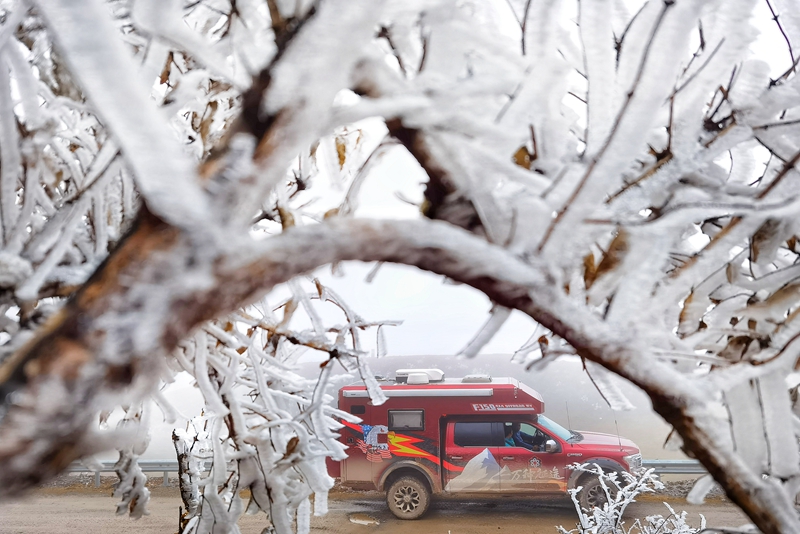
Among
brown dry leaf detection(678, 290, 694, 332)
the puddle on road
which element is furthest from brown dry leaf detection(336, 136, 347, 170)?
the puddle on road

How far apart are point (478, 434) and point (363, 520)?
8.78ft

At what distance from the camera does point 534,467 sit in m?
7.75

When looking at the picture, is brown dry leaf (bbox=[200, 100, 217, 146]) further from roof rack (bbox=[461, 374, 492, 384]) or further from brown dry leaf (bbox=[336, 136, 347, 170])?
roof rack (bbox=[461, 374, 492, 384])

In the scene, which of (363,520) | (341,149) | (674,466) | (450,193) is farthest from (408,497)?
(450,193)

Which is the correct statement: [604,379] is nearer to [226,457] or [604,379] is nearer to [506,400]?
[226,457]

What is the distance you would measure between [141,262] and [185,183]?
10cm

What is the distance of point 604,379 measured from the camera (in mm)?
1227

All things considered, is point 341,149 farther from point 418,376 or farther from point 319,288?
point 418,376

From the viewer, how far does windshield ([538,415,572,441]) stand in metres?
7.93

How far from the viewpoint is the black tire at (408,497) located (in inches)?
328

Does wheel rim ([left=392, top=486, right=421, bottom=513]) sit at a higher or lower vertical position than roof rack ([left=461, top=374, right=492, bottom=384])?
lower

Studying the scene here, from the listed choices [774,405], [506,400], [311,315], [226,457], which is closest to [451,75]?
[774,405]

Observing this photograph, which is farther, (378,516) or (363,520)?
(378,516)

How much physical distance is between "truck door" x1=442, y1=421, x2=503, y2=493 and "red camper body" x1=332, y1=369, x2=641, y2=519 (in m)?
0.02
